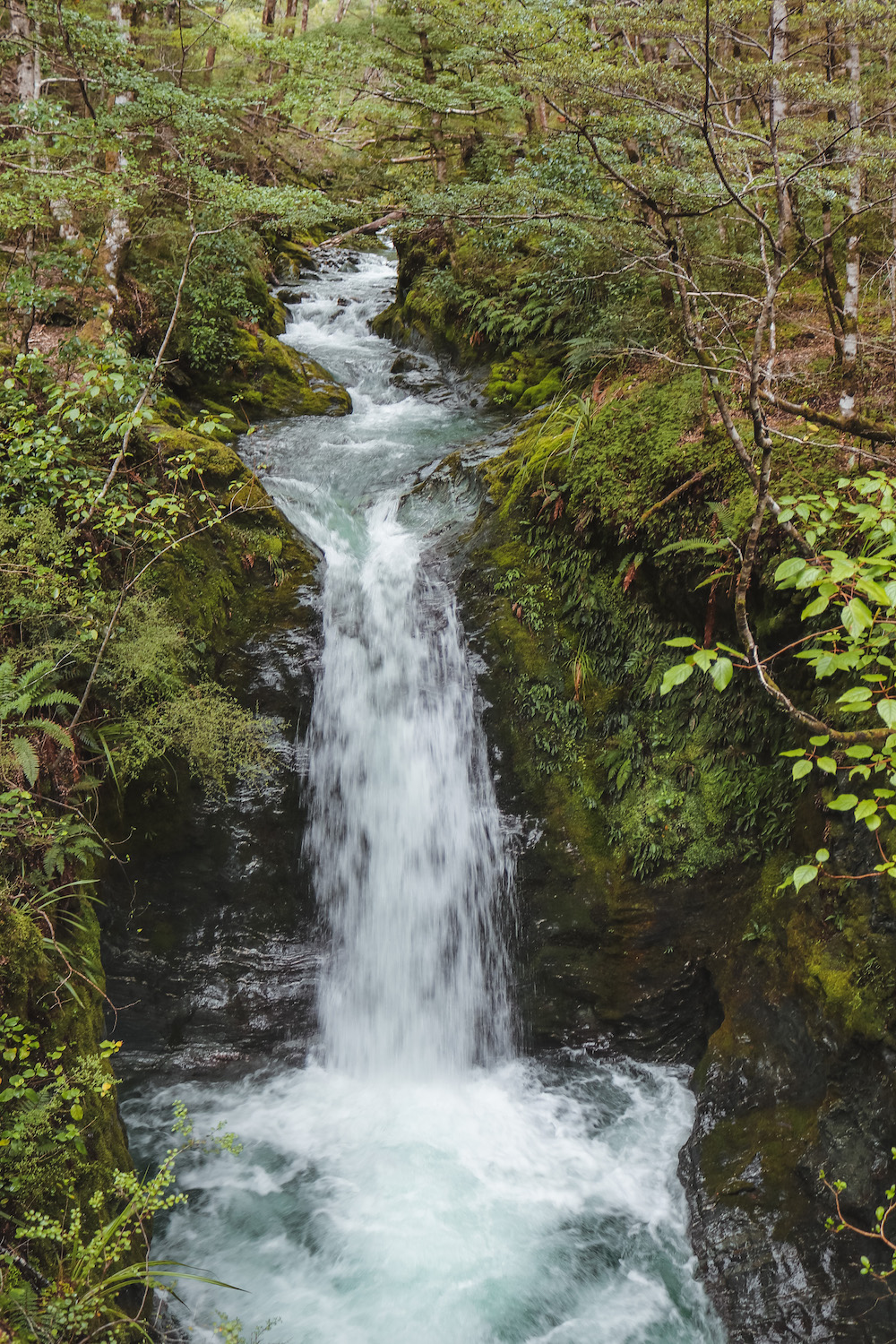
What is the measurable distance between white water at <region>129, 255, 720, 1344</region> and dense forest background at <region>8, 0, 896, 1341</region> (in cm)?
100

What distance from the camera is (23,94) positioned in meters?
7.70

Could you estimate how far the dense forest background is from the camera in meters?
3.46

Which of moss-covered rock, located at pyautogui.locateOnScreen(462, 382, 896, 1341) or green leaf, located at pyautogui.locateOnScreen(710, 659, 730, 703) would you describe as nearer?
green leaf, located at pyautogui.locateOnScreen(710, 659, 730, 703)

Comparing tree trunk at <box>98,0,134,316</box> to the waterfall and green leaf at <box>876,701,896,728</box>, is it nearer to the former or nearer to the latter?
the waterfall

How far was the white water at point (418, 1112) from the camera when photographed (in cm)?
445

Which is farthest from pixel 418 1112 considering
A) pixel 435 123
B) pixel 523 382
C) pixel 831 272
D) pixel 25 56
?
pixel 435 123

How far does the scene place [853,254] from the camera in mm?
4949

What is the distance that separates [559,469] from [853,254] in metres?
2.89

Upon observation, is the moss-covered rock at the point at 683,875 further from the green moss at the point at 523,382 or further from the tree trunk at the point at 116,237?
the tree trunk at the point at 116,237

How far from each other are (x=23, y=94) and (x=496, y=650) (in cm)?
804

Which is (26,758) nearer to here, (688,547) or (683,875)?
(688,547)

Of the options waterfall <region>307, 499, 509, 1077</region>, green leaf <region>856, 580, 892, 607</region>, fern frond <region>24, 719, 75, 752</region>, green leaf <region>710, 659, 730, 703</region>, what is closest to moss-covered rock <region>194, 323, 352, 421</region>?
waterfall <region>307, 499, 509, 1077</region>

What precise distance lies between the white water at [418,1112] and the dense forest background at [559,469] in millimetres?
996

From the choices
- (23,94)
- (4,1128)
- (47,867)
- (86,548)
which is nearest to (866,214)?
(86,548)
